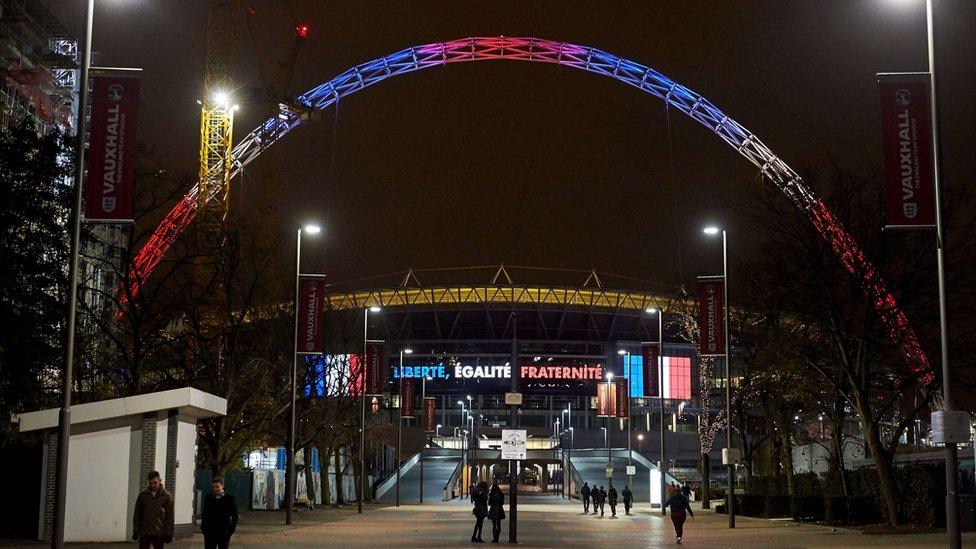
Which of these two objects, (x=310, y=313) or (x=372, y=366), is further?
(x=372, y=366)

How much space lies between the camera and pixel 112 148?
23406mm

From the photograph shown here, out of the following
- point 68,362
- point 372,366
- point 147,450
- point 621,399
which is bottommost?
point 147,450

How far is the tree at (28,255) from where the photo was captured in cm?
3544

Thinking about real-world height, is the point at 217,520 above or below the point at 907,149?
below

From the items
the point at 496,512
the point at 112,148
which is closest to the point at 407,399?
the point at 496,512

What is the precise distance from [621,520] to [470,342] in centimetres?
9296

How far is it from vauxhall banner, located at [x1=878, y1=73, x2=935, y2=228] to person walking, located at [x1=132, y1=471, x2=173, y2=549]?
1427 cm

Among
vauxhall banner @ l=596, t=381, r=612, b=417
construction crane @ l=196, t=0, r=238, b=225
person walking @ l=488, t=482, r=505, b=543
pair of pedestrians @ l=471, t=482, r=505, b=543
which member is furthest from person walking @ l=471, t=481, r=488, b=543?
construction crane @ l=196, t=0, r=238, b=225

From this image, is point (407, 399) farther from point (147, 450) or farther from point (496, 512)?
point (147, 450)

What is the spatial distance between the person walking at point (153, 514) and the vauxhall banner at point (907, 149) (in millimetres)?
14266

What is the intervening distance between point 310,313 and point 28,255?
11.3 meters

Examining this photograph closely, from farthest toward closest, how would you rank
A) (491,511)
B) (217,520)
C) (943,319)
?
(491,511) < (943,319) < (217,520)

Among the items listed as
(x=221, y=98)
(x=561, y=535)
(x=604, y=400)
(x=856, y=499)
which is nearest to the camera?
(x=561, y=535)

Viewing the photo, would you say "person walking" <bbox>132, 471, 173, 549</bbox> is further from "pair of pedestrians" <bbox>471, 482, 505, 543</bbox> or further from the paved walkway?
"pair of pedestrians" <bbox>471, 482, 505, 543</bbox>
